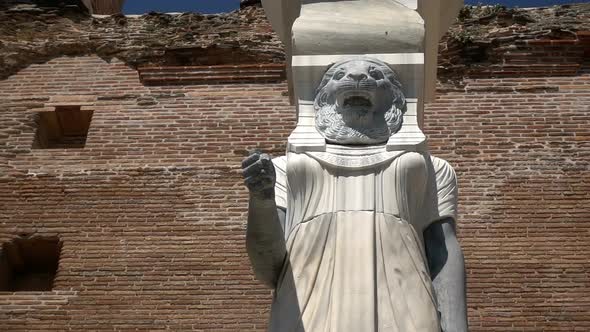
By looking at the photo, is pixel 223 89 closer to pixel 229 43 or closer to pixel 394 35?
pixel 229 43

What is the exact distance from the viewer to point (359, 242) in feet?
17.0

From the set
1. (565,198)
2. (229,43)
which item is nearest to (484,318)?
(565,198)

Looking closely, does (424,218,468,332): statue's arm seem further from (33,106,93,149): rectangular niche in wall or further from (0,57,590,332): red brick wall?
(33,106,93,149): rectangular niche in wall

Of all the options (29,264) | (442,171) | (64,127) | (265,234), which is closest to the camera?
(265,234)

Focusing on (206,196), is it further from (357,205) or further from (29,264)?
(357,205)

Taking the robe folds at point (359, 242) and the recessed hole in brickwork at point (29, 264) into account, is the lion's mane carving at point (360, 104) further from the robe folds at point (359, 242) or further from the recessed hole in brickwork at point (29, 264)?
the recessed hole in brickwork at point (29, 264)

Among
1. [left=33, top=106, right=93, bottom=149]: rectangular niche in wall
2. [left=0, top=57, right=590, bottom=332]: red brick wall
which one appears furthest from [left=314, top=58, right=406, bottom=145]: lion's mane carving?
[left=33, top=106, right=93, bottom=149]: rectangular niche in wall

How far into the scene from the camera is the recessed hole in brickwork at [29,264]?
12.2m

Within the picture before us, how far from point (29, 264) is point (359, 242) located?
26.1 feet

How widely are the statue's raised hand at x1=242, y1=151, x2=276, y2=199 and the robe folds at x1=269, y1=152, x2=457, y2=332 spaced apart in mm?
303

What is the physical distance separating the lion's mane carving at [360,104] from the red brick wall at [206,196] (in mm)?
5708

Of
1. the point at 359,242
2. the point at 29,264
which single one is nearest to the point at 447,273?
the point at 359,242

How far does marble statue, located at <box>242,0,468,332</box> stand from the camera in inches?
199

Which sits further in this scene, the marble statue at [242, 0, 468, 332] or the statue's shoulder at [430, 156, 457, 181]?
the statue's shoulder at [430, 156, 457, 181]
